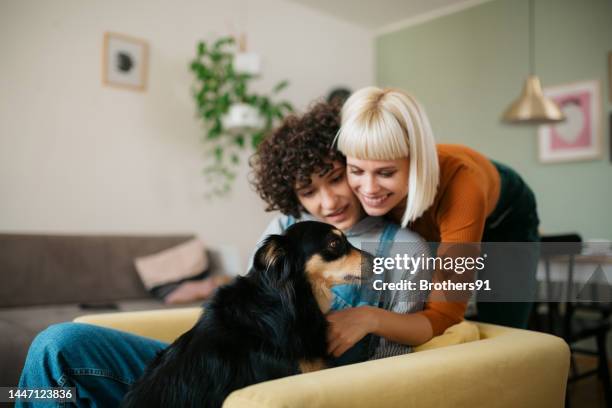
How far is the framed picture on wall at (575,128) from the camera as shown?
4.27m

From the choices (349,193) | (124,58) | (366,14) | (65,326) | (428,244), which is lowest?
(65,326)

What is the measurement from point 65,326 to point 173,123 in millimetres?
3291

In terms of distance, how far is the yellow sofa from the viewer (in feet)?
2.93

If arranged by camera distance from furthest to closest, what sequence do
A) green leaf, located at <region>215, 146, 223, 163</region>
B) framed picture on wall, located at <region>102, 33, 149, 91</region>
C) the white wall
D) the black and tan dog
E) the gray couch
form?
1. green leaf, located at <region>215, 146, 223, 163</region>
2. framed picture on wall, located at <region>102, 33, 149, 91</region>
3. the white wall
4. the gray couch
5. the black and tan dog

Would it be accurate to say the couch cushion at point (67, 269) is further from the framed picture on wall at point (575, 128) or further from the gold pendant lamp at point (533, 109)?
the framed picture on wall at point (575, 128)

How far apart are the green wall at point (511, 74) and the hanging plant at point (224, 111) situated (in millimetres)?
1788

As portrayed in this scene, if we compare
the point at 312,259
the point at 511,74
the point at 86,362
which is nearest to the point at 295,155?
the point at 312,259

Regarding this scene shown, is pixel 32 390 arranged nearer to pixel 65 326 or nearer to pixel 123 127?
pixel 65 326

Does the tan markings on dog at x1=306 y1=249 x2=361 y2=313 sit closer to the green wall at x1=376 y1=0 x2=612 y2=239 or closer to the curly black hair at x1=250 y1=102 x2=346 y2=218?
the curly black hair at x1=250 y1=102 x2=346 y2=218

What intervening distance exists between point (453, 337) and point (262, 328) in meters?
0.49

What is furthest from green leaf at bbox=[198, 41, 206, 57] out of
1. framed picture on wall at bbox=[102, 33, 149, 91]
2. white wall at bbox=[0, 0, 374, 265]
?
framed picture on wall at bbox=[102, 33, 149, 91]

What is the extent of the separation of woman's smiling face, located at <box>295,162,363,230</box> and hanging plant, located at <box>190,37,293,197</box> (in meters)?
2.70

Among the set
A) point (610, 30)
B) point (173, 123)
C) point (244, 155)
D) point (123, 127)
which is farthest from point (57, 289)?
point (610, 30)

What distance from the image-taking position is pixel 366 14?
555 centimetres
